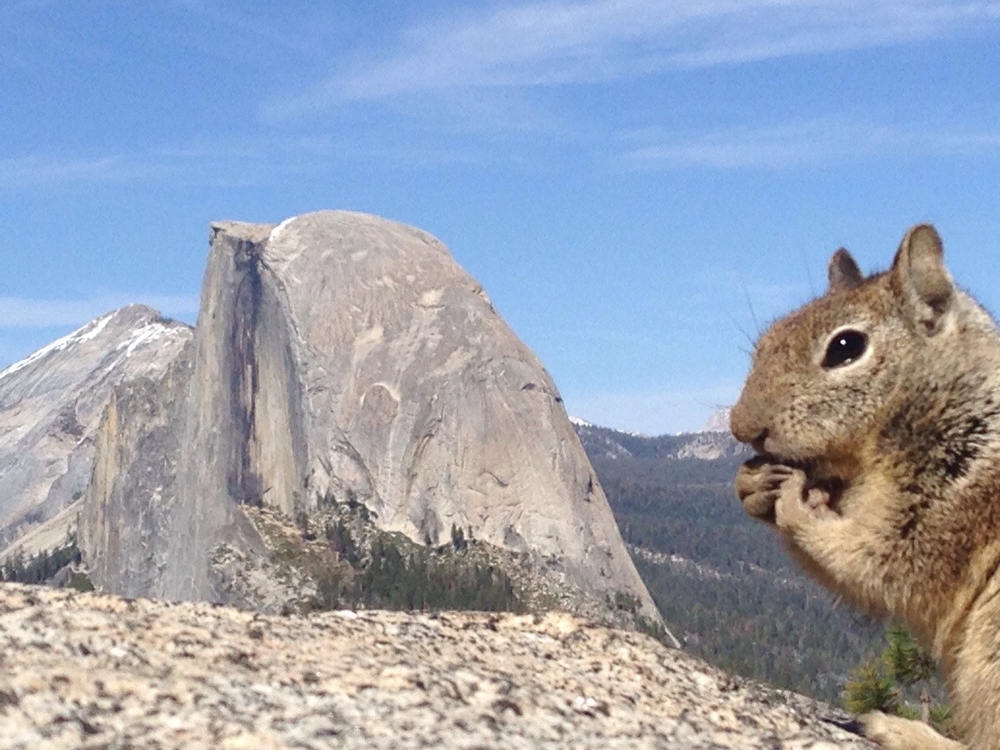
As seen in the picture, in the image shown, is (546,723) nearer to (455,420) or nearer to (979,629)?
(979,629)

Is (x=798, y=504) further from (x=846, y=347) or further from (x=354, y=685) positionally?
(x=354, y=685)

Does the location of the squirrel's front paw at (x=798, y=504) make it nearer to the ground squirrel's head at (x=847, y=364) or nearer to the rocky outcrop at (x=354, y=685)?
the ground squirrel's head at (x=847, y=364)

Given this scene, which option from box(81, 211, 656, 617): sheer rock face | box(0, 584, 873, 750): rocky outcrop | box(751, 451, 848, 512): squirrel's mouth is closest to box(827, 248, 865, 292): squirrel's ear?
box(751, 451, 848, 512): squirrel's mouth

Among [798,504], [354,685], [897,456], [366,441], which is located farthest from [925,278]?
[366,441]

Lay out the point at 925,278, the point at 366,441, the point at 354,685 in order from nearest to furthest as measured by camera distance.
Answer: the point at 354,685 < the point at 925,278 < the point at 366,441

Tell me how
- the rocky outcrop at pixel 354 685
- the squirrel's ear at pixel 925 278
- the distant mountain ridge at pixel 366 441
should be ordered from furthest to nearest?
the distant mountain ridge at pixel 366 441
the squirrel's ear at pixel 925 278
the rocky outcrop at pixel 354 685

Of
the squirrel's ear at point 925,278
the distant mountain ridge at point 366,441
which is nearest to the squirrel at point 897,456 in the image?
the squirrel's ear at point 925,278
